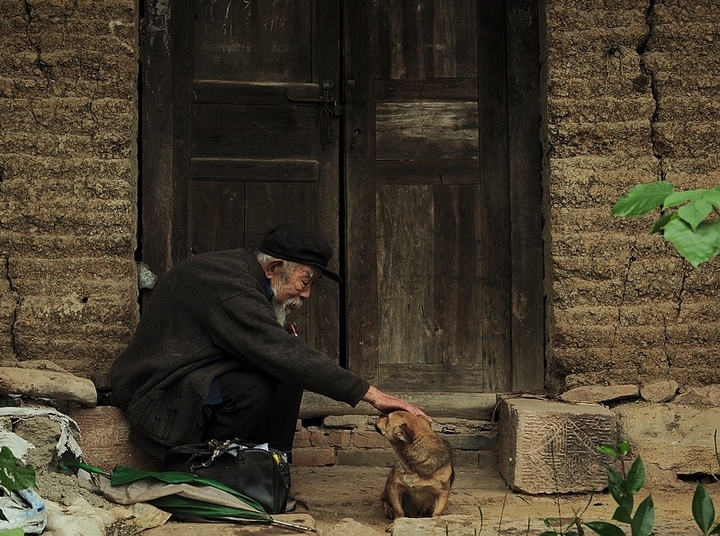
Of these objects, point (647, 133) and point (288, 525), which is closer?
point (288, 525)

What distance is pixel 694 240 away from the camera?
2.17 metres

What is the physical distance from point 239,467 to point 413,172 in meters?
2.03

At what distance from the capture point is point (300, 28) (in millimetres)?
5461

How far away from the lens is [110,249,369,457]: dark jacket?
4.23 metres

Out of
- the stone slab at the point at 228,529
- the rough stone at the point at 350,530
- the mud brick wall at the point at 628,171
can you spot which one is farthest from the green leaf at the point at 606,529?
the mud brick wall at the point at 628,171

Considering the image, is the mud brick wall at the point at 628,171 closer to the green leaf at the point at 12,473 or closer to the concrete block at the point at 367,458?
the concrete block at the point at 367,458

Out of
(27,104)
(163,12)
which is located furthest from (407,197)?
(27,104)

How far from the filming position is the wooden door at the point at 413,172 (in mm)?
5461

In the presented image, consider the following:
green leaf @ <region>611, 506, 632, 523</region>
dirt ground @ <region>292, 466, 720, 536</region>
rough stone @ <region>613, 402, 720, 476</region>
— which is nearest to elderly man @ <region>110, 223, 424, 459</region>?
dirt ground @ <region>292, 466, 720, 536</region>

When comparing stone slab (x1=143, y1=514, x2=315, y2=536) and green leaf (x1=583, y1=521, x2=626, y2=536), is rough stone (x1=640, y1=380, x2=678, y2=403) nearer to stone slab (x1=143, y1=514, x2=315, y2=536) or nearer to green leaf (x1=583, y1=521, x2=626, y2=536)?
stone slab (x1=143, y1=514, x2=315, y2=536)

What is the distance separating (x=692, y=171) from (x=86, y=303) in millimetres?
3060

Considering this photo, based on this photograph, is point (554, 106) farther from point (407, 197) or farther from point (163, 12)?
point (163, 12)

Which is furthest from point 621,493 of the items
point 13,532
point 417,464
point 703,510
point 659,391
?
point 659,391

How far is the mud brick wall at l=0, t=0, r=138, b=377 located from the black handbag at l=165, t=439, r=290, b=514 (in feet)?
3.22
